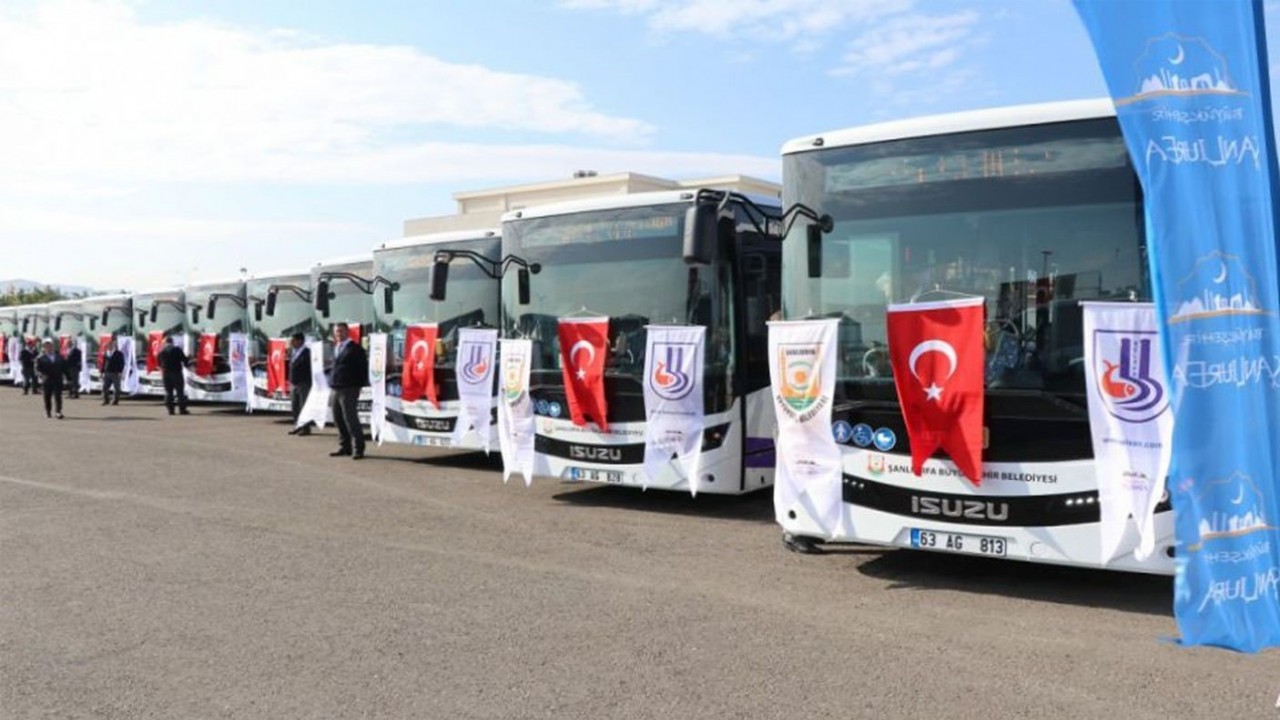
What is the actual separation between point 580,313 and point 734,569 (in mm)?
3966

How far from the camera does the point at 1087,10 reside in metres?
3.34

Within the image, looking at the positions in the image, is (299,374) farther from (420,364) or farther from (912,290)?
(912,290)

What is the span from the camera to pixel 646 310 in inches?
412

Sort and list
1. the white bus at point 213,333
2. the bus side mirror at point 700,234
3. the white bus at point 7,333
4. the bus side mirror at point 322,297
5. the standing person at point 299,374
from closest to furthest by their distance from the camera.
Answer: the bus side mirror at point 700,234
the bus side mirror at point 322,297
the standing person at point 299,374
the white bus at point 213,333
the white bus at point 7,333

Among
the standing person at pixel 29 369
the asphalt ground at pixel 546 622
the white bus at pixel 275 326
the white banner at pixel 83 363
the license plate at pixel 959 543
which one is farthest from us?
the standing person at pixel 29 369

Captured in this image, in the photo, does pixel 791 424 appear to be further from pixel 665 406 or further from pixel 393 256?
pixel 393 256

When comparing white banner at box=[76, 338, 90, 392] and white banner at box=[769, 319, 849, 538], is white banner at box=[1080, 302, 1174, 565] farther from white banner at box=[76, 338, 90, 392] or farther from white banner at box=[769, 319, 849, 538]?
white banner at box=[76, 338, 90, 392]

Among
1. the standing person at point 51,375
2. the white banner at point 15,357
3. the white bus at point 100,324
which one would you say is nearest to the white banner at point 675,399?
the standing person at point 51,375

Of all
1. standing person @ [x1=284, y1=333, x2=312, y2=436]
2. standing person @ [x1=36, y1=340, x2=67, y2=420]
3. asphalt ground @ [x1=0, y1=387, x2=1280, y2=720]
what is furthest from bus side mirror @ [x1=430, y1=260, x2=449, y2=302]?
standing person @ [x1=36, y1=340, x2=67, y2=420]

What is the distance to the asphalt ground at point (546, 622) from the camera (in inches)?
196

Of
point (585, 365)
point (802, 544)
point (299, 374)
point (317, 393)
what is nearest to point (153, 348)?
point (299, 374)

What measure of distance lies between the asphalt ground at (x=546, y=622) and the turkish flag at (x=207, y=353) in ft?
47.6

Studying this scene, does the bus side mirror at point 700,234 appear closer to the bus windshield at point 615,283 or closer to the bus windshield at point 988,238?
the bus windshield at point 988,238

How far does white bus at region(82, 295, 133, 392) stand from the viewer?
99.4 feet
